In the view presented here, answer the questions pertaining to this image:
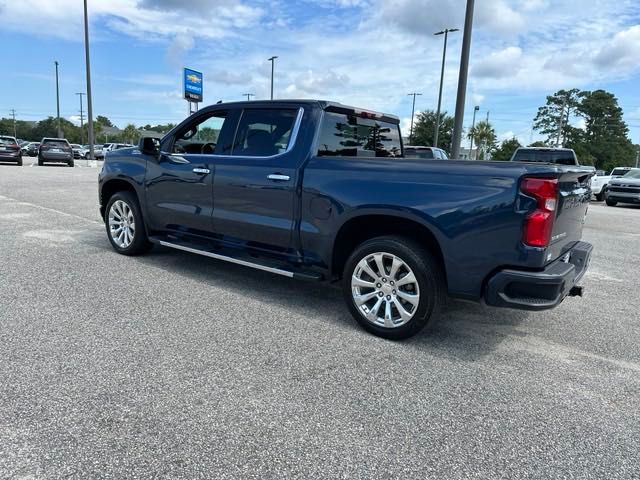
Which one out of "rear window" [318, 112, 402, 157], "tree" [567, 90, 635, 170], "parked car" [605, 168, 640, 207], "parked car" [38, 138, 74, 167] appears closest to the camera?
"rear window" [318, 112, 402, 157]

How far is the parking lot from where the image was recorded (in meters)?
2.34

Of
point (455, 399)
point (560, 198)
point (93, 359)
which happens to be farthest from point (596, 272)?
point (93, 359)

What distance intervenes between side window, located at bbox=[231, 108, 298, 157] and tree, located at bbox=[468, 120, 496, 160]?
243ft

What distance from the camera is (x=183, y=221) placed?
531 cm

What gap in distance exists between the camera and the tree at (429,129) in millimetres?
54062

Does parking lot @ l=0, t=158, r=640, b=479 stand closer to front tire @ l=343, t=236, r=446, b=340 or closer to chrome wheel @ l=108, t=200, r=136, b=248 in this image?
front tire @ l=343, t=236, r=446, b=340

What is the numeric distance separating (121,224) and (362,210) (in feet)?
12.1

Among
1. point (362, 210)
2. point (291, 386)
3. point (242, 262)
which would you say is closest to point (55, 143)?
point (242, 262)

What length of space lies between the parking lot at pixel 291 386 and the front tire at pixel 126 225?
0.83 metres

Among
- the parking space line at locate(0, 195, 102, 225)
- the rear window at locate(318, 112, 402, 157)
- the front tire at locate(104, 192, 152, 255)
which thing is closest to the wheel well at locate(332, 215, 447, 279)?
the rear window at locate(318, 112, 402, 157)

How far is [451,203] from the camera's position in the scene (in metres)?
3.39

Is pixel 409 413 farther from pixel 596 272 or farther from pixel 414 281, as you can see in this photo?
pixel 596 272

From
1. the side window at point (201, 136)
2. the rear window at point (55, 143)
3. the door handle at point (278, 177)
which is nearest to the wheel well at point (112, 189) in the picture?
the side window at point (201, 136)

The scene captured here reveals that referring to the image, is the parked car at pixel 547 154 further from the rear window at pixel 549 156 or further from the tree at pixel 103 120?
the tree at pixel 103 120
